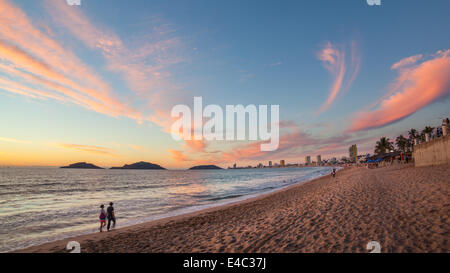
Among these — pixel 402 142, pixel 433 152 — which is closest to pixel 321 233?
pixel 433 152

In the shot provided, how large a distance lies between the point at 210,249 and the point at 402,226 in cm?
755

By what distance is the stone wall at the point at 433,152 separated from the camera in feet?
72.4

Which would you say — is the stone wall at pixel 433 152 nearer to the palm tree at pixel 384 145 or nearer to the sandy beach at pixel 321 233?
the sandy beach at pixel 321 233

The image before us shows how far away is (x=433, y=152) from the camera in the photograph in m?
25.3

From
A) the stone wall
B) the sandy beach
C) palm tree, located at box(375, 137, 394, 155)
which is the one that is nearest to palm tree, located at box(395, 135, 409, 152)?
palm tree, located at box(375, 137, 394, 155)

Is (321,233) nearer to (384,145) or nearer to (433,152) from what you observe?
(433,152)

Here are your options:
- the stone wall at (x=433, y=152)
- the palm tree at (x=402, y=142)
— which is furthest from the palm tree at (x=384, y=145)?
the stone wall at (x=433, y=152)

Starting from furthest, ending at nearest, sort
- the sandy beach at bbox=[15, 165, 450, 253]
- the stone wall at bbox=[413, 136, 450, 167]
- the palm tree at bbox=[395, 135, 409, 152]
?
the palm tree at bbox=[395, 135, 409, 152], the stone wall at bbox=[413, 136, 450, 167], the sandy beach at bbox=[15, 165, 450, 253]

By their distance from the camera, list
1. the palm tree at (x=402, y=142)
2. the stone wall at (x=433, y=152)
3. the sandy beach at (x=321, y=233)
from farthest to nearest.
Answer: the palm tree at (x=402, y=142) < the stone wall at (x=433, y=152) < the sandy beach at (x=321, y=233)

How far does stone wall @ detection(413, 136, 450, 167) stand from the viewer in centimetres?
2208

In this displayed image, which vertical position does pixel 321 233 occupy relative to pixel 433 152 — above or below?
below

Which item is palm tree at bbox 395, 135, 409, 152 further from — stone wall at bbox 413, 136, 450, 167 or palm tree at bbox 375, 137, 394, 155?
stone wall at bbox 413, 136, 450, 167

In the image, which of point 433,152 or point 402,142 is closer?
point 433,152

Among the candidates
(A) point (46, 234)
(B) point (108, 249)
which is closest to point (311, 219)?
(B) point (108, 249)
